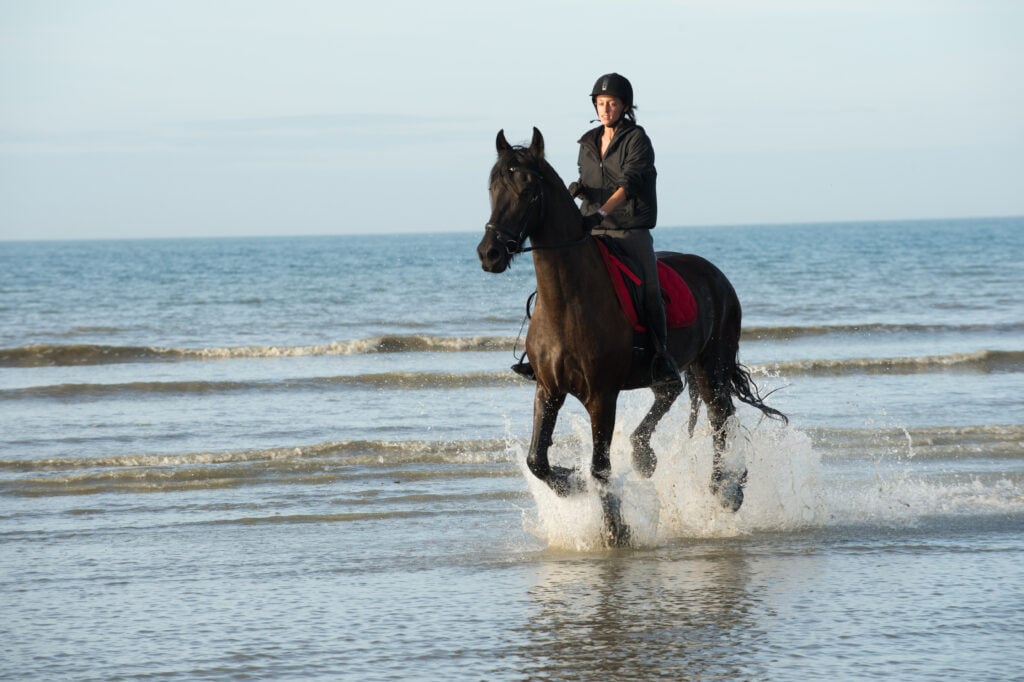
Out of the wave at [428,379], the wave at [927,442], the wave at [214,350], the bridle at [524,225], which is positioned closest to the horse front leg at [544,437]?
the bridle at [524,225]

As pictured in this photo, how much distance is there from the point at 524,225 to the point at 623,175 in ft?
3.58

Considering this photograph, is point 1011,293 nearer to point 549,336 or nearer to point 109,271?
point 549,336

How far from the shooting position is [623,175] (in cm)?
789

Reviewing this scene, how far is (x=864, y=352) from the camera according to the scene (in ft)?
67.8

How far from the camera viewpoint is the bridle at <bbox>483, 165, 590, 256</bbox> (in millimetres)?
6887

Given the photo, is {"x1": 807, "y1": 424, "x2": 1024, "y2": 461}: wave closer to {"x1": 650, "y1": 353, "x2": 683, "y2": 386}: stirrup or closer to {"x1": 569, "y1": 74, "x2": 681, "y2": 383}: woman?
{"x1": 650, "y1": 353, "x2": 683, "y2": 386}: stirrup

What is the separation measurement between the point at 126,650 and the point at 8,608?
49.8 inches

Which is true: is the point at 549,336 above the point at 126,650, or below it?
above

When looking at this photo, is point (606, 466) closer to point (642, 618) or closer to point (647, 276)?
point (647, 276)

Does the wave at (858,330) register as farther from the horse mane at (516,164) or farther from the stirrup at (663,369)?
the horse mane at (516,164)

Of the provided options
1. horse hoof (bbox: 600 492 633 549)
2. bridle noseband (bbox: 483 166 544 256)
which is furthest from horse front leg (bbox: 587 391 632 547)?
bridle noseband (bbox: 483 166 544 256)

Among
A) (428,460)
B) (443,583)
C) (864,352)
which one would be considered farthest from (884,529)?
(864,352)

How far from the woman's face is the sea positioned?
5.33 ft

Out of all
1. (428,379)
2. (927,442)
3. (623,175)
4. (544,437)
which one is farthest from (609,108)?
(428,379)
